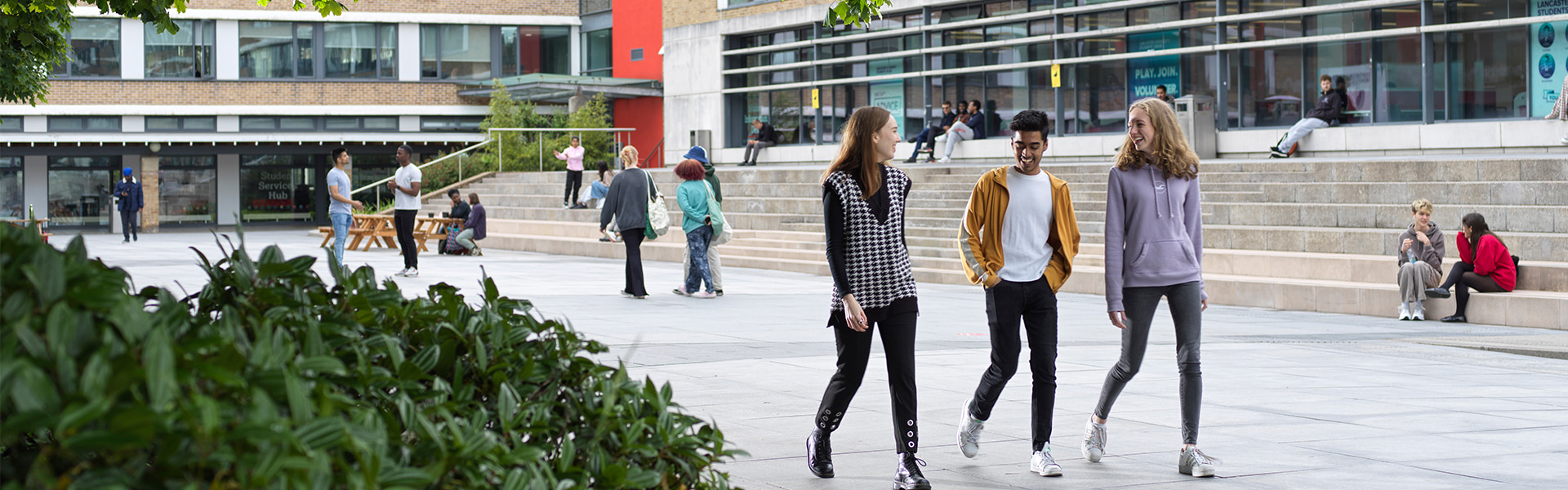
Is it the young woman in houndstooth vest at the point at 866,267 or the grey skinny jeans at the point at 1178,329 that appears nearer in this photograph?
the young woman in houndstooth vest at the point at 866,267

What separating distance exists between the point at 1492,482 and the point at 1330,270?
33.0ft

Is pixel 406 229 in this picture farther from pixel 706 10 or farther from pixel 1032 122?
pixel 706 10

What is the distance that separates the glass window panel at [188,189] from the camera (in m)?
40.2

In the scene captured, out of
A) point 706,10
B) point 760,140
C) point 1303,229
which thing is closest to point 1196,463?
point 1303,229

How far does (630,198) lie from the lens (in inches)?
543

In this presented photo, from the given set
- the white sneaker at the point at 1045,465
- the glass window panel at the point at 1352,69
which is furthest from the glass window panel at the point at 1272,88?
the white sneaker at the point at 1045,465

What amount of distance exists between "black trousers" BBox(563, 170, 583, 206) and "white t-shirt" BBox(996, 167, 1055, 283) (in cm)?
2189

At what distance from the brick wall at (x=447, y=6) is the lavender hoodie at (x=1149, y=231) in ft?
119

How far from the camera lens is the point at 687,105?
1442 inches

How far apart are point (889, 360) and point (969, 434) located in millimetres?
567

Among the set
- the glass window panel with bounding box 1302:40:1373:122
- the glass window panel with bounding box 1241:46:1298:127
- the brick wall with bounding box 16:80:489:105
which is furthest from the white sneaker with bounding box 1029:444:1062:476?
the brick wall with bounding box 16:80:489:105

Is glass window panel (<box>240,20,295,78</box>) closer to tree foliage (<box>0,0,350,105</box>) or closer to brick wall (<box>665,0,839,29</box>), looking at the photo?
brick wall (<box>665,0,839,29</box>)

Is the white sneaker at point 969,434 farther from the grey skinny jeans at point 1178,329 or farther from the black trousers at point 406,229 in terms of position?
the black trousers at point 406,229

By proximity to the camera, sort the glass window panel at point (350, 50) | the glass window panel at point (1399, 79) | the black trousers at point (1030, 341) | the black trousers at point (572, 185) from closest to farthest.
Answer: the black trousers at point (1030, 341)
the glass window panel at point (1399, 79)
the black trousers at point (572, 185)
the glass window panel at point (350, 50)
